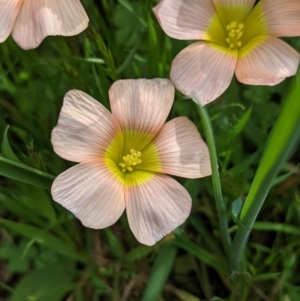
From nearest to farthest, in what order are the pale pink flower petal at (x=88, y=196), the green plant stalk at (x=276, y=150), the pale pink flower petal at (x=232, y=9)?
the green plant stalk at (x=276, y=150), the pale pink flower petal at (x=88, y=196), the pale pink flower petal at (x=232, y=9)

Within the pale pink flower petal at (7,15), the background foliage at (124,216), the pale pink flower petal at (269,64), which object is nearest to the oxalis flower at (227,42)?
the pale pink flower petal at (269,64)

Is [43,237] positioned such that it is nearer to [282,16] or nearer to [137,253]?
[137,253]

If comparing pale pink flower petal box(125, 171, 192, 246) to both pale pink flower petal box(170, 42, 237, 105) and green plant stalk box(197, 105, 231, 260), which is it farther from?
pale pink flower petal box(170, 42, 237, 105)

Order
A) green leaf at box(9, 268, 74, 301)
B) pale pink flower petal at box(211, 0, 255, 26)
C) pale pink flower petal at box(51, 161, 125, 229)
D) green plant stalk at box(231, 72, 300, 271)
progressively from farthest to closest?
green leaf at box(9, 268, 74, 301)
pale pink flower petal at box(211, 0, 255, 26)
pale pink flower petal at box(51, 161, 125, 229)
green plant stalk at box(231, 72, 300, 271)

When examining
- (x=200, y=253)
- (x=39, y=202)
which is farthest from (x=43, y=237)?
(x=200, y=253)

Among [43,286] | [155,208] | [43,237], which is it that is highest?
[155,208]

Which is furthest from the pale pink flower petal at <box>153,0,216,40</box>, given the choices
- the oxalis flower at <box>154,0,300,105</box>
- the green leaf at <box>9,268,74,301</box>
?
the green leaf at <box>9,268,74,301</box>

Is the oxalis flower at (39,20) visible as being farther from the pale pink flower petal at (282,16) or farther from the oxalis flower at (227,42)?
the pale pink flower petal at (282,16)
